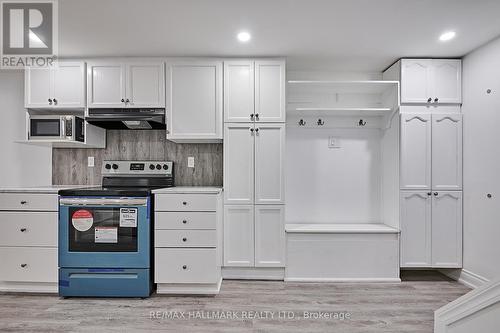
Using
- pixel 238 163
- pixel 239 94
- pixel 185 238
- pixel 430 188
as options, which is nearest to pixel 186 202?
pixel 185 238

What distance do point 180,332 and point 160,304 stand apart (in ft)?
1.74

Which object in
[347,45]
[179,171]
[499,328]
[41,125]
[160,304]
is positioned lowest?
[160,304]

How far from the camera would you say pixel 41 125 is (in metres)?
2.91

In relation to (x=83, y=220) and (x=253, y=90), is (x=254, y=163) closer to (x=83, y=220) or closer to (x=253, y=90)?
(x=253, y=90)

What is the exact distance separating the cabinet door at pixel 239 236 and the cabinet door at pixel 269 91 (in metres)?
0.99

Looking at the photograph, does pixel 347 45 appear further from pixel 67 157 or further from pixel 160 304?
pixel 67 157

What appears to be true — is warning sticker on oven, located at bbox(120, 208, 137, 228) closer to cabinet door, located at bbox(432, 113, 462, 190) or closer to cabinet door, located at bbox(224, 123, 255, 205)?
cabinet door, located at bbox(224, 123, 255, 205)

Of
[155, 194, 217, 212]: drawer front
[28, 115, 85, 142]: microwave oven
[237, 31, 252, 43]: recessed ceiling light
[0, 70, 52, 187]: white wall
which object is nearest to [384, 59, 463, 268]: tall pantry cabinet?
[237, 31, 252, 43]: recessed ceiling light

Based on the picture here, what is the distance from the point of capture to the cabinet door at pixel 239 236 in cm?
301

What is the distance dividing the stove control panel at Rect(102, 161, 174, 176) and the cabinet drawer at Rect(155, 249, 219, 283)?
0.99 metres

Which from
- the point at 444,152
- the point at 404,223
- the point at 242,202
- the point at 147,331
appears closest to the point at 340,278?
the point at 404,223

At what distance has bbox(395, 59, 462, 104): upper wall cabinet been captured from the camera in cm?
309

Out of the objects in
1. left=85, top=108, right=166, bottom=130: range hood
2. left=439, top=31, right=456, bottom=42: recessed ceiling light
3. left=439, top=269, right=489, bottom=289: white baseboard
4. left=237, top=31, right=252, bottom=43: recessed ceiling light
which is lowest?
left=439, top=269, right=489, bottom=289: white baseboard

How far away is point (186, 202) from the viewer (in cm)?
272
